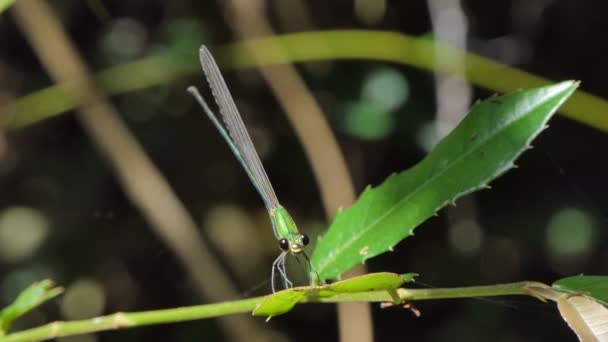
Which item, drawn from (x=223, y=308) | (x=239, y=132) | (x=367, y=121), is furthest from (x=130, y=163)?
(x=223, y=308)

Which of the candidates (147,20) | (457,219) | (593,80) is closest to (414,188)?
(457,219)

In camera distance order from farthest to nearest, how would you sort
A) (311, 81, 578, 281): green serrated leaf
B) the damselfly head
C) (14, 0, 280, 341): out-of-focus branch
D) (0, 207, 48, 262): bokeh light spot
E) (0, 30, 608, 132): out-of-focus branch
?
(0, 207, 48, 262): bokeh light spot → (14, 0, 280, 341): out-of-focus branch → (0, 30, 608, 132): out-of-focus branch → the damselfly head → (311, 81, 578, 281): green serrated leaf

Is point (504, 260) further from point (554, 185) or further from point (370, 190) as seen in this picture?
point (370, 190)

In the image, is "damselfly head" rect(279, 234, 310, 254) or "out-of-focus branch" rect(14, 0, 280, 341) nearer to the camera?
"damselfly head" rect(279, 234, 310, 254)

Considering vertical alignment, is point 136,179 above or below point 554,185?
above

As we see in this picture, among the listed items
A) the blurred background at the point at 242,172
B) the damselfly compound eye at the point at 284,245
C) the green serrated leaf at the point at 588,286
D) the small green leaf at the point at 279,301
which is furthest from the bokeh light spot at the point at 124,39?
the green serrated leaf at the point at 588,286

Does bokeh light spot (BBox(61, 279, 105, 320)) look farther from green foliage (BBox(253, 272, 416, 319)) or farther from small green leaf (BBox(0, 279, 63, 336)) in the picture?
green foliage (BBox(253, 272, 416, 319))

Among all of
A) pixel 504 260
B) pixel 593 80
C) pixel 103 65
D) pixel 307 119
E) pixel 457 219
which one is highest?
pixel 103 65

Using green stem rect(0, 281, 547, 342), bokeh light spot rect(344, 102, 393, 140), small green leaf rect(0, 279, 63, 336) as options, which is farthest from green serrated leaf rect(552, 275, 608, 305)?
bokeh light spot rect(344, 102, 393, 140)
